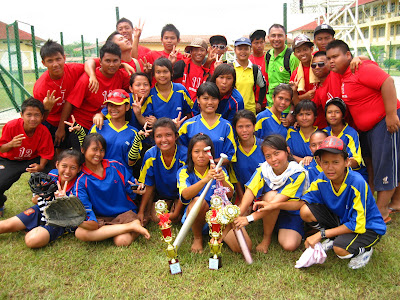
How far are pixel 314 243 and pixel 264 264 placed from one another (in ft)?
1.75

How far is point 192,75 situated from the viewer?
5.32 m

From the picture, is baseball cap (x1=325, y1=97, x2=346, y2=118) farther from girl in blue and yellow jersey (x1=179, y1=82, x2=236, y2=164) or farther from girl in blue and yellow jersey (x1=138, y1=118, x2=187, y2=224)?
girl in blue and yellow jersey (x1=138, y1=118, x2=187, y2=224)

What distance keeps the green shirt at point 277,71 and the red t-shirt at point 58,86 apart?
3033 millimetres

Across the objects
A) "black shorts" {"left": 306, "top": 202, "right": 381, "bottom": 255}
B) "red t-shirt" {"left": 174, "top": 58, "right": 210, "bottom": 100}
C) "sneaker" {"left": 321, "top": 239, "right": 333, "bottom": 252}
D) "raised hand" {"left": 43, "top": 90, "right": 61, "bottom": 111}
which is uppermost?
"red t-shirt" {"left": 174, "top": 58, "right": 210, "bottom": 100}

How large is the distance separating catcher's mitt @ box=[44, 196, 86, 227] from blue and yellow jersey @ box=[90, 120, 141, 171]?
3.20 feet

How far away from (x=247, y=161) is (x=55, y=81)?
115 inches

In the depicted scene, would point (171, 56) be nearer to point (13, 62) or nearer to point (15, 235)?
point (15, 235)

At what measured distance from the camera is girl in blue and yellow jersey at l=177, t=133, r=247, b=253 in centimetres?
353

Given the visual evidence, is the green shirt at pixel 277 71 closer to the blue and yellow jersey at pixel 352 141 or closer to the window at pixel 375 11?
the blue and yellow jersey at pixel 352 141

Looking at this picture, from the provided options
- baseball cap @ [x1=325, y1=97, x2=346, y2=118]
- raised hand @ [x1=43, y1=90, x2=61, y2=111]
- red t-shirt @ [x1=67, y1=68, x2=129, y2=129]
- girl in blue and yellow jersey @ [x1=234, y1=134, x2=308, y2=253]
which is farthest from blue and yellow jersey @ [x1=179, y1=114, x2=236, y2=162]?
raised hand @ [x1=43, y1=90, x2=61, y2=111]

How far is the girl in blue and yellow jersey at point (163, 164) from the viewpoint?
13.1 ft

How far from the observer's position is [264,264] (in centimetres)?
331

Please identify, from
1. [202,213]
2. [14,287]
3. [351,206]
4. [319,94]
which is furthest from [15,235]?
[319,94]

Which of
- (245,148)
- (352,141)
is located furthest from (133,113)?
(352,141)
